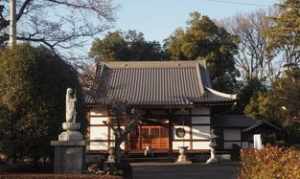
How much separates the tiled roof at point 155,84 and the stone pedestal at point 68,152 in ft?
53.2

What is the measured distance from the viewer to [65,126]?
16.2 metres

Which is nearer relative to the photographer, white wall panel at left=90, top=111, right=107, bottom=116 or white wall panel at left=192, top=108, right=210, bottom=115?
white wall panel at left=192, top=108, right=210, bottom=115

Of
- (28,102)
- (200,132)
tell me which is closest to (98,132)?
(200,132)

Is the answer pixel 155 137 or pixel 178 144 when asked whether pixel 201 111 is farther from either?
pixel 155 137

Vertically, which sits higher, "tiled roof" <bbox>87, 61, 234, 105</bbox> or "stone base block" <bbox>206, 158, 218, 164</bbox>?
"tiled roof" <bbox>87, 61, 234, 105</bbox>

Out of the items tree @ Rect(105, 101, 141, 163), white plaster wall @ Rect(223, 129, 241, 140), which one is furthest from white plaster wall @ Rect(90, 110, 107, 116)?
white plaster wall @ Rect(223, 129, 241, 140)

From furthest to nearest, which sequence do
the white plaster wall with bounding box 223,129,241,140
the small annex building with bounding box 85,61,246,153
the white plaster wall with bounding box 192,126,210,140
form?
1. the white plaster wall with bounding box 223,129,241,140
2. the white plaster wall with bounding box 192,126,210,140
3. the small annex building with bounding box 85,61,246,153

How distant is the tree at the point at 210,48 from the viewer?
47.0 m

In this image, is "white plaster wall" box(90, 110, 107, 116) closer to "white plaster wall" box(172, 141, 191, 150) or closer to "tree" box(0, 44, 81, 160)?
"white plaster wall" box(172, 141, 191, 150)

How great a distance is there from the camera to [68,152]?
16156 mm

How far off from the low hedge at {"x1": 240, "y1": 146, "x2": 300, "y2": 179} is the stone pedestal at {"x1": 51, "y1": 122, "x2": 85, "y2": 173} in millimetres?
5452

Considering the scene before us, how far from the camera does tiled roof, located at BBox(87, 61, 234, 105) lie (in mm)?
34531

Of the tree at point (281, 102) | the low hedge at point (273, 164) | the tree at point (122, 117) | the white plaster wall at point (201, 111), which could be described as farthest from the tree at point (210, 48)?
the low hedge at point (273, 164)

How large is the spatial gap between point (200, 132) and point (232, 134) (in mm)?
5524
